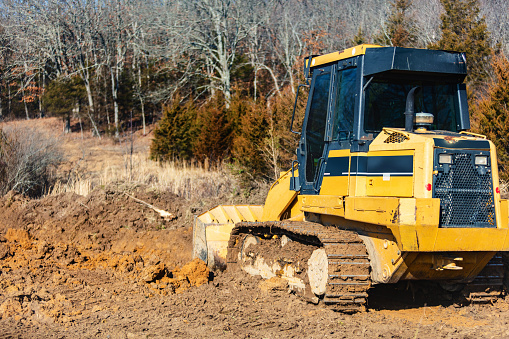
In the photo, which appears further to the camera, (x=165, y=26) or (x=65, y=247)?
(x=165, y=26)

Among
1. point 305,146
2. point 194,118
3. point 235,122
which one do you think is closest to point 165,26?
point 194,118

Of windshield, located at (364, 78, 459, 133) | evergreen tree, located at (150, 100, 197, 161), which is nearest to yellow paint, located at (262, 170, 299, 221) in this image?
windshield, located at (364, 78, 459, 133)

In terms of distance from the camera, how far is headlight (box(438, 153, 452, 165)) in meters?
5.59

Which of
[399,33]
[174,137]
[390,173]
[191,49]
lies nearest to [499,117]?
[390,173]

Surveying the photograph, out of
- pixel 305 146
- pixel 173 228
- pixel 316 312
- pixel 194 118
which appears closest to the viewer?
pixel 316 312

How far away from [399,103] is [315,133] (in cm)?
123

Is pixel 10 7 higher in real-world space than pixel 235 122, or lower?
higher

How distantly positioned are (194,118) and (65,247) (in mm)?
15893

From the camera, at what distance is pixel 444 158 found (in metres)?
5.61

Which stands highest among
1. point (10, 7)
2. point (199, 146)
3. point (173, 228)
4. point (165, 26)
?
point (10, 7)

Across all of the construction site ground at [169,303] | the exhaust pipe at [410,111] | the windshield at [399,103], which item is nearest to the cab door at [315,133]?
the windshield at [399,103]

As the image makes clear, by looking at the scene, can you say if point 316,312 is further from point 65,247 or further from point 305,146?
point 65,247

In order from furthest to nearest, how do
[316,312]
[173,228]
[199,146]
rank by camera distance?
[199,146]
[173,228]
[316,312]

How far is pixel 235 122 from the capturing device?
23.0 metres
